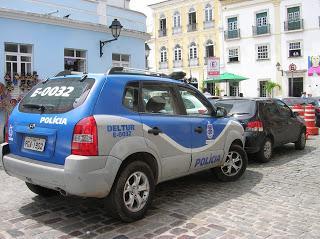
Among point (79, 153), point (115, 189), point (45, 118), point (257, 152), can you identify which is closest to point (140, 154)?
point (115, 189)

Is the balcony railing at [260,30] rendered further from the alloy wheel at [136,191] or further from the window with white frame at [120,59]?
the alloy wheel at [136,191]

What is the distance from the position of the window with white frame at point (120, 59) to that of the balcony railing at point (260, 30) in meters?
24.0

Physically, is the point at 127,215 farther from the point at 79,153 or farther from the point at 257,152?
the point at 257,152

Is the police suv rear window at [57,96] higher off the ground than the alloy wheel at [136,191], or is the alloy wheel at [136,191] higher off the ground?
the police suv rear window at [57,96]

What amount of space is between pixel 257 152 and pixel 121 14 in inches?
493

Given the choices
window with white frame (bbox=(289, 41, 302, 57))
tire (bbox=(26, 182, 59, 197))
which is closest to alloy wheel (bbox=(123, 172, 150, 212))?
tire (bbox=(26, 182, 59, 197))

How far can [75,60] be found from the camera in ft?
55.5

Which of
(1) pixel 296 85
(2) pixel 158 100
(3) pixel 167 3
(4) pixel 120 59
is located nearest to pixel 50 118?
(2) pixel 158 100

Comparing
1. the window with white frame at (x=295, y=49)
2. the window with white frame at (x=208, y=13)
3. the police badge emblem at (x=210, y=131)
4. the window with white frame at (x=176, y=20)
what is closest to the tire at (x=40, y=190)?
the police badge emblem at (x=210, y=131)

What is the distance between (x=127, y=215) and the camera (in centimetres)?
486

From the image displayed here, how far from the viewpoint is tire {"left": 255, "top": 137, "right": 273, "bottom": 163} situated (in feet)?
28.4

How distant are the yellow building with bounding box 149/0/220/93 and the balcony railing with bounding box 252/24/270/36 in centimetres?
437

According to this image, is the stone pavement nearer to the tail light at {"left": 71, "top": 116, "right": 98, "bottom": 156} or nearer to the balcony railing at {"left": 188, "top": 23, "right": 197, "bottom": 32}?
the tail light at {"left": 71, "top": 116, "right": 98, "bottom": 156}

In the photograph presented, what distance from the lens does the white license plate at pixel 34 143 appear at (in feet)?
15.8
